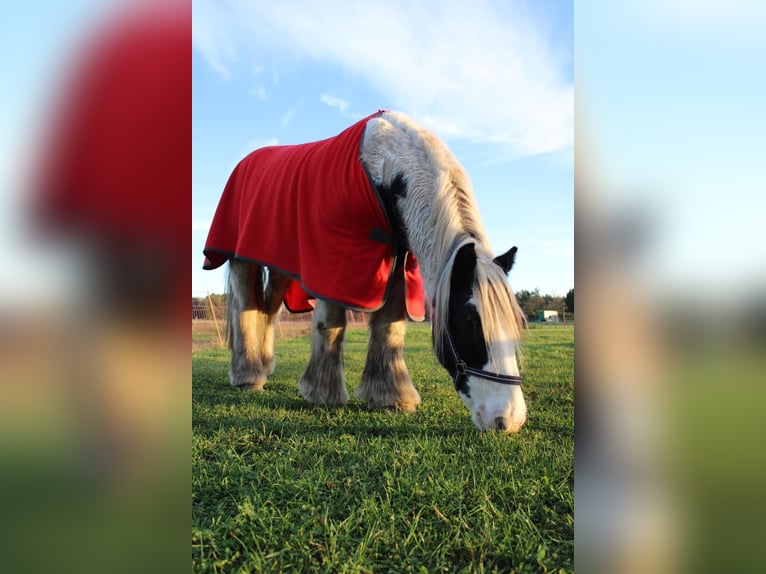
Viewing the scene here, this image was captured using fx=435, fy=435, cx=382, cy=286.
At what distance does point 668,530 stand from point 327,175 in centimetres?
351

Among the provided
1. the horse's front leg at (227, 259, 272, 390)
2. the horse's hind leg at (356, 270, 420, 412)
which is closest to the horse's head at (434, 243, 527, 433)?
the horse's hind leg at (356, 270, 420, 412)

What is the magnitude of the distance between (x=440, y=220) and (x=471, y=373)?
107 centimetres

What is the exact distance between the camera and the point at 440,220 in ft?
9.91

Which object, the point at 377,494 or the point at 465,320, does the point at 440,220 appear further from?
the point at 377,494

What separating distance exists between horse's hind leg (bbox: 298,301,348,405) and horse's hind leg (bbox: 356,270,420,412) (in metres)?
0.28

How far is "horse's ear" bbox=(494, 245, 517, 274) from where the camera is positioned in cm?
286

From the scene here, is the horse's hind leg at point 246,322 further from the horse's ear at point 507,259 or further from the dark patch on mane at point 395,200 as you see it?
the horse's ear at point 507,259

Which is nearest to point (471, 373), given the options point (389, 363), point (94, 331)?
point (389, 363)

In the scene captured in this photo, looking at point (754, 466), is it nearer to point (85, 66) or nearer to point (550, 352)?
point (85, 66)

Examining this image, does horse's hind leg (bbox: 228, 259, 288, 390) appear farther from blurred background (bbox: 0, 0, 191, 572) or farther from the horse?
blurred background (bbox: 0, 0, 191, 572)

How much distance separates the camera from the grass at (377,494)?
57.1 inches

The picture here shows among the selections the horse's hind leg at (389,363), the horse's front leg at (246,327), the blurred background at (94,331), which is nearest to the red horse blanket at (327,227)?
the horse's hind leg at (389,363)

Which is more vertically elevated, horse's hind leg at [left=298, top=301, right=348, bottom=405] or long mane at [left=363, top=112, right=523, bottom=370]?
long mane at [left=363, top=112, right=523, bottom=370]

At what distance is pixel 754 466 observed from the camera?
606 millimetres
